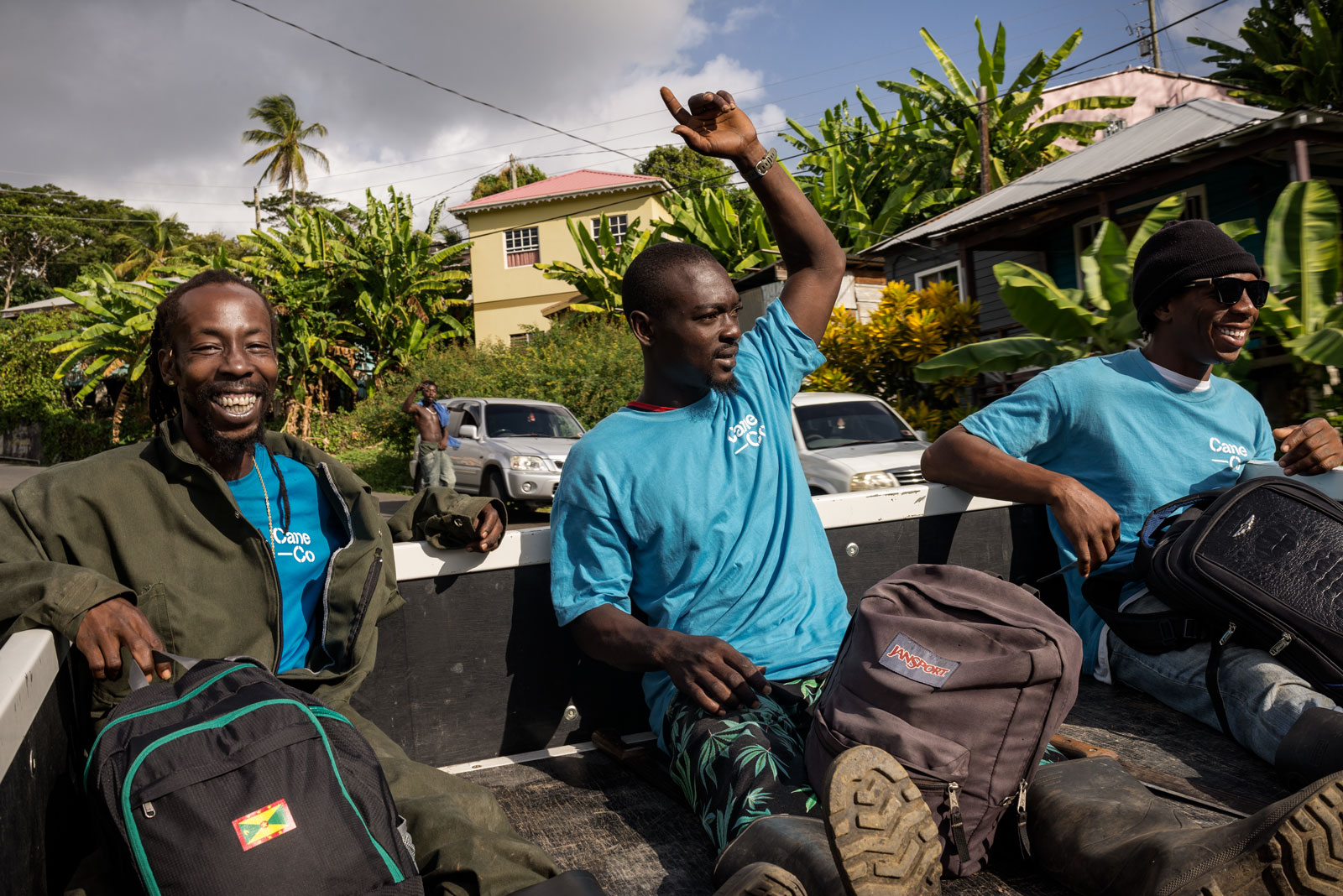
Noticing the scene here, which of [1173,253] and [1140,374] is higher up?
[1173,253]

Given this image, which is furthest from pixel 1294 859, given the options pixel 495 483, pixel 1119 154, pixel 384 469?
pixel 384 469

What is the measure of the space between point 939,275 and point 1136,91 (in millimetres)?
15179

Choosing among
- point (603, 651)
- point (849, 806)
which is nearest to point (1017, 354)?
point (603, 651)

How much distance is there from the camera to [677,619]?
8.31ft

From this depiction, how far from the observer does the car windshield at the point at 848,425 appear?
1006cm

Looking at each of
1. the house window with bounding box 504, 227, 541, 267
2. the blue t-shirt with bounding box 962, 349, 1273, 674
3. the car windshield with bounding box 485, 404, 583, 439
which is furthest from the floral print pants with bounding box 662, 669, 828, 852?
the house window with bounding box 504, 227, 541, 267

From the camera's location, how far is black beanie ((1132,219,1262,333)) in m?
2.93

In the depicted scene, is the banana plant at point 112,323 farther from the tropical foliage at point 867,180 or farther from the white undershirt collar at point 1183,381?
the white undershirt collar at point 1183,381

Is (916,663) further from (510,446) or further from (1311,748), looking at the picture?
(510,446)

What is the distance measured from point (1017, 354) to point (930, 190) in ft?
52.4

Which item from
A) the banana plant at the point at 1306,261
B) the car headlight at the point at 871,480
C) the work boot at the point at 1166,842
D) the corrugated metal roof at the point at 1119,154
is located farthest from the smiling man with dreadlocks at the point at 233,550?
the corrugated metal roof at the point at 1119,154

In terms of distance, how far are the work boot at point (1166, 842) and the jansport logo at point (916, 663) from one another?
328mm

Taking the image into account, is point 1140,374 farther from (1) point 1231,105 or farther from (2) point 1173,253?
(1) point 1231,105

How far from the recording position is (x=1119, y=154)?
51.6ft
